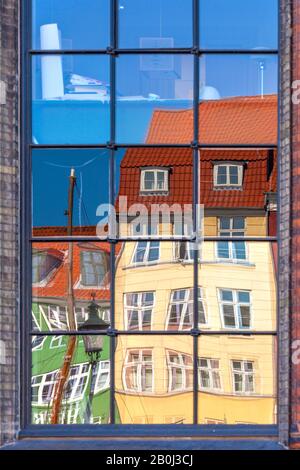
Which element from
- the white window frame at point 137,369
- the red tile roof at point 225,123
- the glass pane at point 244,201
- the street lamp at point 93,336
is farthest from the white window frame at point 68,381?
the red tile roof at point 225,123

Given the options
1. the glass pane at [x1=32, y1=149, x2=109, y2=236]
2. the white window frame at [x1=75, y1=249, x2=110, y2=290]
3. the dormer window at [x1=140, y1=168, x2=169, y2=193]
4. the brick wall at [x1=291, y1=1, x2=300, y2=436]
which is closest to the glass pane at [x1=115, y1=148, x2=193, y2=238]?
the dormer window at [x1=140, y1=168, x2=169, y2=193]

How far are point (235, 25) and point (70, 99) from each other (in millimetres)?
1511

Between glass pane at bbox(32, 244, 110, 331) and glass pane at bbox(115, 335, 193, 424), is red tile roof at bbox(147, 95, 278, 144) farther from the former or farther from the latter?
glass pane at bbox(115, 335, 193, 424)

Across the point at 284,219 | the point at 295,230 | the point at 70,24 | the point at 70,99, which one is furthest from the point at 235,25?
the point at 295,230

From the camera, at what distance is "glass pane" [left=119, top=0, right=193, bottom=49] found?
570cm

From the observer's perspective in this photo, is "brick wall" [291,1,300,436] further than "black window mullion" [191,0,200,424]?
No

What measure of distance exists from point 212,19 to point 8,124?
1906mm

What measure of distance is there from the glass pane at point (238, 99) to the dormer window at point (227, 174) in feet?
0.66

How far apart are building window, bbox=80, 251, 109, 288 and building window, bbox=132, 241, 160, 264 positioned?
256 mm

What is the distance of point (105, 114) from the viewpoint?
18.7ft

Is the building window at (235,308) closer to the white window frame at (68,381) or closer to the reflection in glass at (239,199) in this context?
the reflection in glass at (239,199)

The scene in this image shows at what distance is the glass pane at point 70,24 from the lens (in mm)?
5719

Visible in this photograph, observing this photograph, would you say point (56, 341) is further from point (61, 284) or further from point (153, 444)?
point (153, 444)
